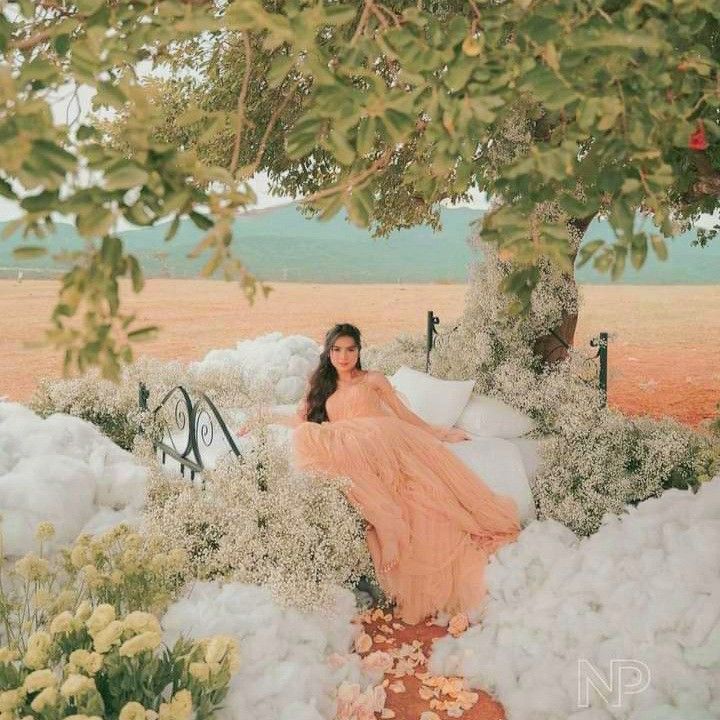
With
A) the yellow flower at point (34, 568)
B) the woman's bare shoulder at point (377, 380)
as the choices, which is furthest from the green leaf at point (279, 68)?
the woman's bare shoulder at point (377, 380)

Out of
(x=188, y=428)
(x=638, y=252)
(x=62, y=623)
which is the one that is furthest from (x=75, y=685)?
(x=188, y=428)

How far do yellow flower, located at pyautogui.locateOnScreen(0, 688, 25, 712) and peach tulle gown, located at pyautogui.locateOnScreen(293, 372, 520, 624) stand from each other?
2.44 meters

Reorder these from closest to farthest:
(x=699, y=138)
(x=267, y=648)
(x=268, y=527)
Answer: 1. (x=699, y=138)
2. (x=267, y=648)
3. (x=268, y=527)

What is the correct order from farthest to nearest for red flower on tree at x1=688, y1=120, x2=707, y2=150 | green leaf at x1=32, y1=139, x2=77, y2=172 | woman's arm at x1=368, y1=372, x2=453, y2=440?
1. woman's arm at x1=368, y1=372, x2=453, y2=440
2. red flower on tree at x1=688, y1=120, x2=707, y2=150
3. green leaf at x1=32, y1=139, x2=77, y2=172

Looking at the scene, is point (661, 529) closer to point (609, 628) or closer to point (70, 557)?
point (609, 628)

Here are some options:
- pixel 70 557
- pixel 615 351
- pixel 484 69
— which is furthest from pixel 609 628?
pixel 615 351

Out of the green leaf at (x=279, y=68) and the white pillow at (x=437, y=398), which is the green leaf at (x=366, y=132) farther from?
the white pillow at (x=437, y=398)

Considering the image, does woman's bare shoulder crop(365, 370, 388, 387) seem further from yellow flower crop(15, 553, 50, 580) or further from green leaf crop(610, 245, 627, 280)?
green leaf crop(610, 245, 627, 280)

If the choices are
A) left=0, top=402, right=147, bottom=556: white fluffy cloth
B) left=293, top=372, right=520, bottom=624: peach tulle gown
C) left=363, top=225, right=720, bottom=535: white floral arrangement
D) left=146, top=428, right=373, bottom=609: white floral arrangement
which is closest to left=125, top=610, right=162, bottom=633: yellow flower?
left=146, top=428, right=373, bottom=609: white floral arrangement

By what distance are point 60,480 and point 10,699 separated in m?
2.58

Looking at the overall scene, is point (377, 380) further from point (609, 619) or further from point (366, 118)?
point (366, 118)

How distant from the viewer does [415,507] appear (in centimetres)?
501

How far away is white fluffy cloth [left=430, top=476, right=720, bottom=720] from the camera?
357cm

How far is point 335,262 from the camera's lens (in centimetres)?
3147
